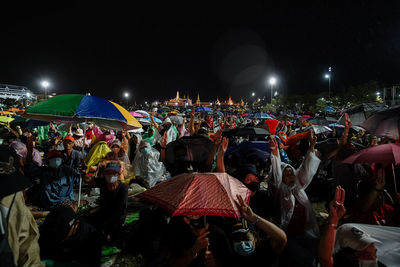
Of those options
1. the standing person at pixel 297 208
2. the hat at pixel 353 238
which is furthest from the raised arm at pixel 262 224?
the standing person at pixel 297 208

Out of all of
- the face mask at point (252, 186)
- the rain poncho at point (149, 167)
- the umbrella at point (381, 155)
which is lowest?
the rain poncho at point (149, 167)

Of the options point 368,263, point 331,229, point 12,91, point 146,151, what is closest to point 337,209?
point 331,229

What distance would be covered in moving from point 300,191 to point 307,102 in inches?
3159

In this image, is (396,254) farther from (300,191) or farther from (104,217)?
(104,217)

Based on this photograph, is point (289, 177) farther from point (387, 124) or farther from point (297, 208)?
point (387, 124)

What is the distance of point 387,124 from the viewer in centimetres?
343

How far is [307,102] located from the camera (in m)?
74.4

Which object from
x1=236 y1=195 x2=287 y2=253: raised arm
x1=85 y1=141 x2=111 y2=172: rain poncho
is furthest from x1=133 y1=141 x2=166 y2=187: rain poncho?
x1=236 y1=195 x2=287 y2=253: raised arm

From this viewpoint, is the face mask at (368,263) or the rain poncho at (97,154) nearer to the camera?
the face mask at (368,263)

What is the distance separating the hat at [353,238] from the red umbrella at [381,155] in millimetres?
1015

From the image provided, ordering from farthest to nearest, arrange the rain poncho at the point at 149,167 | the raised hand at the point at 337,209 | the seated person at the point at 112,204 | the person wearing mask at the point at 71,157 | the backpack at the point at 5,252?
1. the rain poncho at the point at 149,167
2. the person wearing mask at the point at 71,157
3. the seated person at the point at 112,204
4. the raised hand at the point at 337,209
5. the backpack at the point at 5,252

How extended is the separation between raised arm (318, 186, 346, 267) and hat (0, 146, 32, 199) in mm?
2743

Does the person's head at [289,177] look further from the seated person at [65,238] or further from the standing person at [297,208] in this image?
the seated person at [65,238]

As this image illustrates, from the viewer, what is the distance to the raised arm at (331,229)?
2.06 metres
